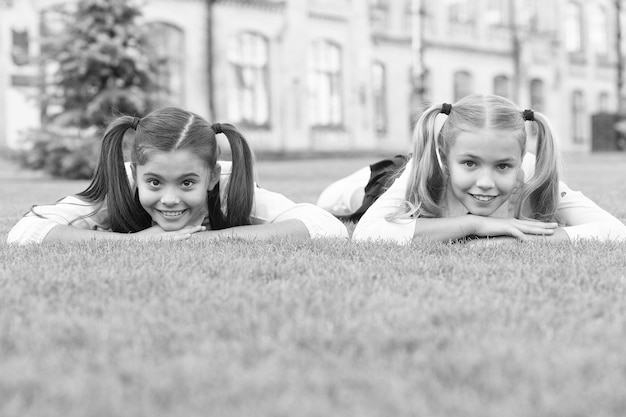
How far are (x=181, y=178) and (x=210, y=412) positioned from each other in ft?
7.83

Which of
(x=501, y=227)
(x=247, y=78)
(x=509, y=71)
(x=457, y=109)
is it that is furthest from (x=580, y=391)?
(x=509, y=71)

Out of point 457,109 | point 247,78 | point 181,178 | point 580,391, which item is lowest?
point 580,391

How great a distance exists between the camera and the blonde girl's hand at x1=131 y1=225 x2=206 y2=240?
377 centimetres

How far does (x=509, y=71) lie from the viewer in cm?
3019

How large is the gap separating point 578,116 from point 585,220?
31.1 m

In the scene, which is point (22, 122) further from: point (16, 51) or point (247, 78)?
point (247, 78)

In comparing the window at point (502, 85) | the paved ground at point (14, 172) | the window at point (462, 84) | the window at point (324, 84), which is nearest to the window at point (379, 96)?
the window at point (324, 84)

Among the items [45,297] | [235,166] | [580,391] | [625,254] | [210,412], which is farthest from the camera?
[235,166]

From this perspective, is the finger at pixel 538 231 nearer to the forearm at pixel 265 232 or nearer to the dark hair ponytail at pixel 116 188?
the forearm at pixel 265 232

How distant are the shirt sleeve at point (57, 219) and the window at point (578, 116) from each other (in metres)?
31.3

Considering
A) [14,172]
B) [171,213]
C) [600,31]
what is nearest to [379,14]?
[600,31]

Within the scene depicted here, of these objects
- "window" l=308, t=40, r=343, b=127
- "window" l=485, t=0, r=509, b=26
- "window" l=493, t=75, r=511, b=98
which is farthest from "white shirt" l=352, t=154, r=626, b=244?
"window" l=493, t=75, r=511, b=98

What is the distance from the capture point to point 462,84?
28.7 meters

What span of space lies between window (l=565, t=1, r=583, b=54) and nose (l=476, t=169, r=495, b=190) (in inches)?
1218
